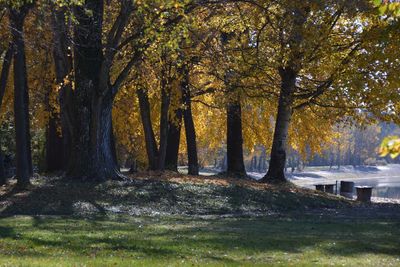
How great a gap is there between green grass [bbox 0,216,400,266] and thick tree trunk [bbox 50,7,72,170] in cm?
597

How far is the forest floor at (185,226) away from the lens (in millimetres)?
9805

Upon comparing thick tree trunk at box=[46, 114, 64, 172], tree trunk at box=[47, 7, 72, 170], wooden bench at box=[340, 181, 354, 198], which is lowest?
wooden bench at box=[340, 181, 354, 198]

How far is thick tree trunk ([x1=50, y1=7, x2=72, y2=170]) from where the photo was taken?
18375 mm

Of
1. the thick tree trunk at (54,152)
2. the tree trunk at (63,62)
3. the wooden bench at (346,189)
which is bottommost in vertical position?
the wooden bench at (346,189)

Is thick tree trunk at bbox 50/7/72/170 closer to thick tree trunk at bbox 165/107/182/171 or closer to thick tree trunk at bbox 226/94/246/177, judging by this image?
thick tree trunk at bbox 165/107/182/171

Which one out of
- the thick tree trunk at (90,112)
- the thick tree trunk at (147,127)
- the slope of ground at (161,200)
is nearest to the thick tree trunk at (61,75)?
the thick tree trunk at (90,112)

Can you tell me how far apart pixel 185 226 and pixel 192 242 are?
2.96 m

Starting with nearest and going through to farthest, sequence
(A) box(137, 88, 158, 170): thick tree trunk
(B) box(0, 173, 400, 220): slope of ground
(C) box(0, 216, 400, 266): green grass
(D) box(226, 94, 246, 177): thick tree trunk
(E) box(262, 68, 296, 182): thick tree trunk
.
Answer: (C) box(0, 216, 400, 266): green grass < (B) box(0, 173, 400, 220): slope of ground < (E) box(262, 68, 296, 182): thick tree trunk < (D) box(226, 94, 246, 177): thick tree trunk < (A) box(137, 88, 158, 170): thick tree trunk

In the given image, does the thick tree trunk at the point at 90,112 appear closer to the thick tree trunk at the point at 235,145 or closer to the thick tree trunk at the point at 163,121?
the thick tree trunk at the point at 163,121

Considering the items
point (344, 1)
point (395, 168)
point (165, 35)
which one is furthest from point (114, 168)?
point (395, 168)

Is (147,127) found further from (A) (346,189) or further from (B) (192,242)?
(B) (192,242)

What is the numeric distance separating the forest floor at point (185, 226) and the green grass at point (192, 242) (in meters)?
0.02

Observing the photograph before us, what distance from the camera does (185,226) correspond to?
46.4ft

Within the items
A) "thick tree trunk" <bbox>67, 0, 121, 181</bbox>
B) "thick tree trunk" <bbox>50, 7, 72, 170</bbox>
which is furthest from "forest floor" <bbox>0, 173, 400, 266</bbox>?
"thick tree trunk" <bbox>50, 7, 72, 170</bbox>
